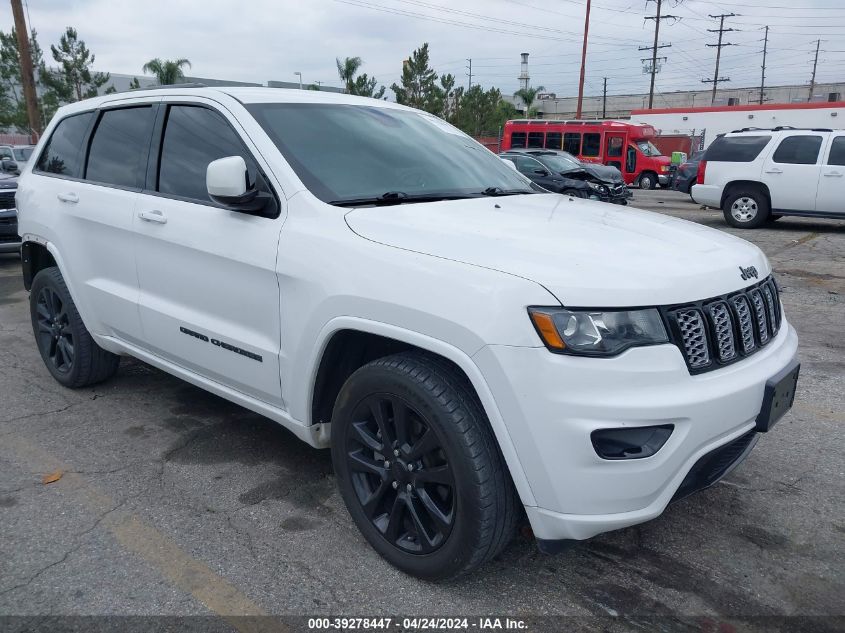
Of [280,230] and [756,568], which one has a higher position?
[280,230]

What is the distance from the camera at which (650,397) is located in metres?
2.21

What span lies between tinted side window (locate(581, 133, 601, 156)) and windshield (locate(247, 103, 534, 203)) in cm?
2710

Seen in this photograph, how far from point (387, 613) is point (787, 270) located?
8684mm

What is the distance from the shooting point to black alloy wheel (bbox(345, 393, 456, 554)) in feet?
8.27

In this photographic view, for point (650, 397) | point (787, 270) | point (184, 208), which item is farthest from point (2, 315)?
point (787, 270)

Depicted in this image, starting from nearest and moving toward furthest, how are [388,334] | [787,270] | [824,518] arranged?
[388,334]
[824,518]
[787,270]

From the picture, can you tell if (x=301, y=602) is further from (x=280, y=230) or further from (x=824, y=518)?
(x=824, y=518)

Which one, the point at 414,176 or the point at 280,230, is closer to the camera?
the point at 280,230

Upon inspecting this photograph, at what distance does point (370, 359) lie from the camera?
3008 mm

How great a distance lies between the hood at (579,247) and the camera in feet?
7.50

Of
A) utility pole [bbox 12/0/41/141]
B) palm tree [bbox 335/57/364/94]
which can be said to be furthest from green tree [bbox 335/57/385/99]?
utility pole [bbox 12/0/41/141]

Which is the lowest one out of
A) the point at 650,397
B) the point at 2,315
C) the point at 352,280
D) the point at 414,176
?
the point at 2,315

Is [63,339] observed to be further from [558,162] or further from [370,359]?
[558,162]

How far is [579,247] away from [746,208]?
1270cm
